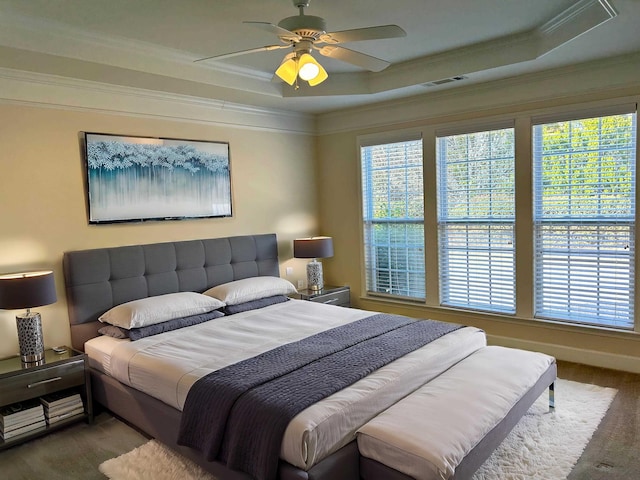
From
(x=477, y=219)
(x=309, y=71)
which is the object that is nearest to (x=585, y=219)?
(x=477, y=219)

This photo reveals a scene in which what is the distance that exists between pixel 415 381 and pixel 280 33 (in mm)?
2138

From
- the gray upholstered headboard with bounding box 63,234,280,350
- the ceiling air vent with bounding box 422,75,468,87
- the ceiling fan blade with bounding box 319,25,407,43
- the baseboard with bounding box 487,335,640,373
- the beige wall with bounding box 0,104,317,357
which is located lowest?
the baseboard with bounding box 487,335,640,373

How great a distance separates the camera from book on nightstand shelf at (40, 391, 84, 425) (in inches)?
129

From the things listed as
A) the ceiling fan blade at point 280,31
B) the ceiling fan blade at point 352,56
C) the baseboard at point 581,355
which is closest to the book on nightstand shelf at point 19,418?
the ceiling fan blade at point 280,31

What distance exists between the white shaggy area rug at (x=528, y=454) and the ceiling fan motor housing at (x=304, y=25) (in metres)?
2.58

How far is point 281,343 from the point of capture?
10.9 feet

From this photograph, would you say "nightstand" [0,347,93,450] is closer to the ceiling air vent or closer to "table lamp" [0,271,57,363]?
"table lamp" [0,271,57,363]

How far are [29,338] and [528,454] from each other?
3.36 metres

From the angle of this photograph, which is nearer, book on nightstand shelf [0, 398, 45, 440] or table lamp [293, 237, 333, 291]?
book on nightstand shelf [0, 398, 45, 440]

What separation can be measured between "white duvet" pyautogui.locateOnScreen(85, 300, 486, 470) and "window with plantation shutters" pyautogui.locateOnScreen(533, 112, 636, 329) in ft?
4.07

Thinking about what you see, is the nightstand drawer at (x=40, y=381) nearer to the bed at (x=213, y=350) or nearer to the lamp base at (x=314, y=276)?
the bed at (x=213, y=350)

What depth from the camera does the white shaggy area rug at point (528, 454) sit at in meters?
2.63

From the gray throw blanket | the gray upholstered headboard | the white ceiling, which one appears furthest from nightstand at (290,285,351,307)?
the white ceiling

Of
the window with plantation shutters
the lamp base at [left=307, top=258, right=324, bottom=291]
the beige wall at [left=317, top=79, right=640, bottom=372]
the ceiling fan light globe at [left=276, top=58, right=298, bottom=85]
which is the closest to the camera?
the ceiling fan light globe at [left=276, top=58, right=298, bottom=85]
